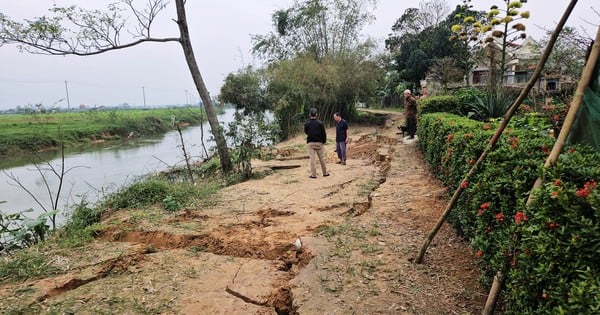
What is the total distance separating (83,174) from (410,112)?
12318 millimetres

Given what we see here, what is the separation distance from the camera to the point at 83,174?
46.4 feet

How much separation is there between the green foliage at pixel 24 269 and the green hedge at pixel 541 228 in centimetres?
394

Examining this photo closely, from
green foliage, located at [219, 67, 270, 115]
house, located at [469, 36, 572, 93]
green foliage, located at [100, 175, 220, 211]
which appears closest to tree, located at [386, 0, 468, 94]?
house, located at [469, 36, 572, 93]

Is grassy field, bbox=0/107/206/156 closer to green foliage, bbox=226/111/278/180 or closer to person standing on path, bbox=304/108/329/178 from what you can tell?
green foliage, bbox=226/111/278/180

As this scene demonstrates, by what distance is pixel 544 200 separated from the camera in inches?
66.3

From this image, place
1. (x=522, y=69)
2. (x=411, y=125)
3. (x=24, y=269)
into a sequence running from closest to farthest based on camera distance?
(x=24, y=269), (x=411, y=125), (x=522, y=69)

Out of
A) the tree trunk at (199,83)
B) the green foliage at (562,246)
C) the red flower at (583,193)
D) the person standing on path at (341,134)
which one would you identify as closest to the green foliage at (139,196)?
the tree trunk at (199,83)

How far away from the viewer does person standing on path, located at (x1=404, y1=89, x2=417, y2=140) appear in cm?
1003

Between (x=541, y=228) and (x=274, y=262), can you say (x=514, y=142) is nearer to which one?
(x=541, y=228)

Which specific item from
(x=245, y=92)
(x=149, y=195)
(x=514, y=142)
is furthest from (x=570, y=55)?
(x=245, y=92)

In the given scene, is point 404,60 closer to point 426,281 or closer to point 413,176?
point 413,176

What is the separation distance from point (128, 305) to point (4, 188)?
41.1 ft

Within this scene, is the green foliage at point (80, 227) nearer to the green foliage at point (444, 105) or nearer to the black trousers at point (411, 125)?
the green foliage at point (444, 105)

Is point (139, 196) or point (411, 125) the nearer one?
point (139, 196)
